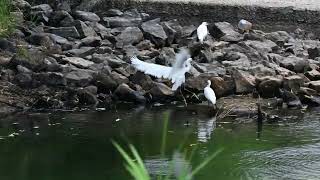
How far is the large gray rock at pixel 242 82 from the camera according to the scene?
8.73 m

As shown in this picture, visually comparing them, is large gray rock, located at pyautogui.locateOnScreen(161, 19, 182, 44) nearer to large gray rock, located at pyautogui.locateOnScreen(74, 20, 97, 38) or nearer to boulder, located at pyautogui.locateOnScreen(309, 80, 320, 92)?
large gray rock, located at pyautogui.locateOnScreen(74, 20, 97, 38)

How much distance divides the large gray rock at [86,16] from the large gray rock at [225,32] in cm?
177

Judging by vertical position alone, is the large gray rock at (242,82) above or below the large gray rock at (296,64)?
above

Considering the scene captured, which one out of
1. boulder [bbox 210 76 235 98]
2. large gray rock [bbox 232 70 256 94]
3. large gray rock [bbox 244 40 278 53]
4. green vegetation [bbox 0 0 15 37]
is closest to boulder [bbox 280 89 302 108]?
large gray rock [bbox 232 70 256 94]

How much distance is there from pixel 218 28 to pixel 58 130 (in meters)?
4.69

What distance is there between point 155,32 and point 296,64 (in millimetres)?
2135

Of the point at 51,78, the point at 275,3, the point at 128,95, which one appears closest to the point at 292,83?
the point at 128,95

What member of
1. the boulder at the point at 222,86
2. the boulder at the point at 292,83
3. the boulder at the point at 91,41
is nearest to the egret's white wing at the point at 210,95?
the boulder at the point at 222,86

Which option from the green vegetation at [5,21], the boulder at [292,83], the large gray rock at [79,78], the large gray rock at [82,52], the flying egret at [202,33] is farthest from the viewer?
the flying egret at [202,33]

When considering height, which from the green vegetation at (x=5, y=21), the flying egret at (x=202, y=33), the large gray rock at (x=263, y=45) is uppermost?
the green vegetation at (x=5, y=21)

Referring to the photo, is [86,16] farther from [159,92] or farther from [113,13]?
[159,92]

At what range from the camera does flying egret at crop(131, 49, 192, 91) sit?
7859 mm

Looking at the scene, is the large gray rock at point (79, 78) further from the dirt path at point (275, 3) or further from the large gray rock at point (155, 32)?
the dirt path at point (275, 3)

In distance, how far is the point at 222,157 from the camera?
20.3 feet
